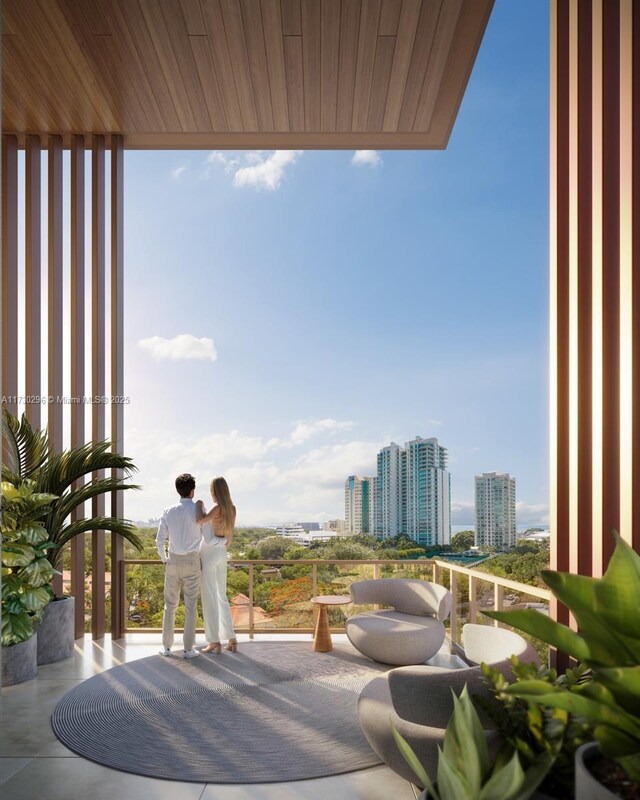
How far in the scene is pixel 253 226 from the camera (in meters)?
16.7

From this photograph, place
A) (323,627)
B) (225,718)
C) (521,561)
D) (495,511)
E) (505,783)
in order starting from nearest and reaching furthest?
1. (505,783)
2. (225,718)
3. (323,627)
4. (521,561)
5. (495,511)

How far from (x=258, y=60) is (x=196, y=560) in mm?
3850

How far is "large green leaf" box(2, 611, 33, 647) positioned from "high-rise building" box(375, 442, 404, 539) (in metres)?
10.1

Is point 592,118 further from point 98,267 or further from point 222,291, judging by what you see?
point 222,291

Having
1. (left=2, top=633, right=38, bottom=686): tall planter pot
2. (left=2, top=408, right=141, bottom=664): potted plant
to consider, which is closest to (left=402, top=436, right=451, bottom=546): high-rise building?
(left=2, top=408, right=141, bottom=664): potted plant

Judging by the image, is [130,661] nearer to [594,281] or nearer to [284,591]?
[284,591]

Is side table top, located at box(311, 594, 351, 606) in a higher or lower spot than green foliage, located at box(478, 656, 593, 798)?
lower

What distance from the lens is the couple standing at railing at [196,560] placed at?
5074 millimetres

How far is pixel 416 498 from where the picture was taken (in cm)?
1392

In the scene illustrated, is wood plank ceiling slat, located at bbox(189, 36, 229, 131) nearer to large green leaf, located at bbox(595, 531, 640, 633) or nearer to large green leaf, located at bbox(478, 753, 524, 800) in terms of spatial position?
large green leaf, located at bbox(595, 531, 640, 633)

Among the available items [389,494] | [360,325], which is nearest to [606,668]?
[389,494]

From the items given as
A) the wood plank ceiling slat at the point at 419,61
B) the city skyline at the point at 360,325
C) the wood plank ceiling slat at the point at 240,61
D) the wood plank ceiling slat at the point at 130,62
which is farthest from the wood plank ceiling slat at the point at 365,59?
the city skyline at the point at 360,325

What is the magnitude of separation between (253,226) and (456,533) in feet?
30.1

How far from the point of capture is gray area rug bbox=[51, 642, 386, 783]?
308cm
